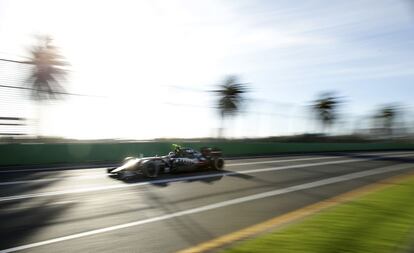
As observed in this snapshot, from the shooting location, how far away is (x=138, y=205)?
31.0ft

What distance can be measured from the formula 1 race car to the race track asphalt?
0.95 ft

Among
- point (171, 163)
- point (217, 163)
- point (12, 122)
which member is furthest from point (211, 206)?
point (12, 122)

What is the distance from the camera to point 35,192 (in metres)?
10.5

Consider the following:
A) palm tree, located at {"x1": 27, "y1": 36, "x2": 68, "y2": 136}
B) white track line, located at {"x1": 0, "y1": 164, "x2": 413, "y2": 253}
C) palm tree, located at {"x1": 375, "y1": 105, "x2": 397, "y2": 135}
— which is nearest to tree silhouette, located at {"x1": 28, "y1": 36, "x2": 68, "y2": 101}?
palm tree, located at {"x1": 27, "y1": 36, "x2": 68, "y2": 136}

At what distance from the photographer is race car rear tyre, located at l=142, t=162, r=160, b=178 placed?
13.7 meters

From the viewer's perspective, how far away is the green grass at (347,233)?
217 inches

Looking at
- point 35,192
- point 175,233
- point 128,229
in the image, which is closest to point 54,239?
point 128,229

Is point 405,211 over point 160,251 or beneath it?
over

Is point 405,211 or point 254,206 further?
point 254,206

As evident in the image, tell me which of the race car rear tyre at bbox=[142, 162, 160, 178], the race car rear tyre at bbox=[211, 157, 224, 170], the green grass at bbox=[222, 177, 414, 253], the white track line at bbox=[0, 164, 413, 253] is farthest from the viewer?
the race car rear tyre at bbox=[211, 157, 224, 170]

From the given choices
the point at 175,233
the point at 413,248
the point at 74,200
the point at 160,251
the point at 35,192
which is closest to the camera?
the point at 413,248

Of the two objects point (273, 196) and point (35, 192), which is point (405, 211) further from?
point (35, 192)

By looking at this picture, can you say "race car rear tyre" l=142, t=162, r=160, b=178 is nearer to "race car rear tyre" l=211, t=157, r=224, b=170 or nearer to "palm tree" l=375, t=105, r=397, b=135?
"race car rear tyre" l=211, t=157, r=224, b=170

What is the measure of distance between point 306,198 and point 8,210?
6.81 meters
